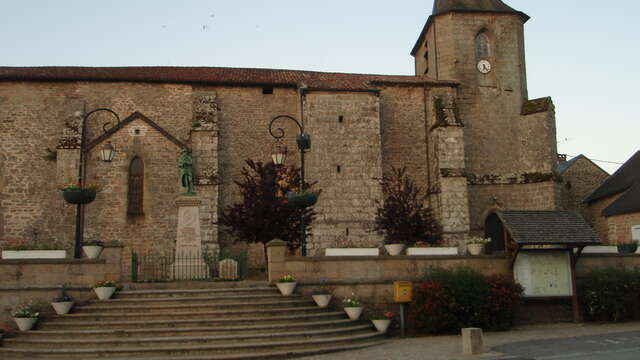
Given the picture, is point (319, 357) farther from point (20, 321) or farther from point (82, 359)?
point (20, 321)

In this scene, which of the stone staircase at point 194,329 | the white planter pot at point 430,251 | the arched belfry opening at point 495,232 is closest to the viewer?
the stone staircase at point 194,329

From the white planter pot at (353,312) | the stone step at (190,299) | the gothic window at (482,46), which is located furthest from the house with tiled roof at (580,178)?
the stone step at (190,299)

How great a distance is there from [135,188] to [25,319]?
10.1 meters

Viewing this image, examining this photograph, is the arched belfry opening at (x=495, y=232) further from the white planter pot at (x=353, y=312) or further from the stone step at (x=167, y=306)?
the stone step at (x=167, y=306)

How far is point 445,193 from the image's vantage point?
2364 centimetres

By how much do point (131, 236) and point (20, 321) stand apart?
9274mm

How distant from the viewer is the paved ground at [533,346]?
10.4 metres

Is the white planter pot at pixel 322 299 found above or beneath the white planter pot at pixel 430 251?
beneath

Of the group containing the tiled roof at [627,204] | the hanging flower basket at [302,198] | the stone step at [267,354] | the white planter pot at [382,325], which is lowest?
the stone step at [267,354]

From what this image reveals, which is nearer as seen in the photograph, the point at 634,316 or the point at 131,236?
A: the point at 634,316

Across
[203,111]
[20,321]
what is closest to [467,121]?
[203,111]

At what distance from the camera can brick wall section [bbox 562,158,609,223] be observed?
102 ft

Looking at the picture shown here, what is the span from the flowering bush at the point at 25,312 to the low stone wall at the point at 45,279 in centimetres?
13

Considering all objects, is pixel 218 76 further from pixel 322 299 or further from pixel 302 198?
pixel 322 299
